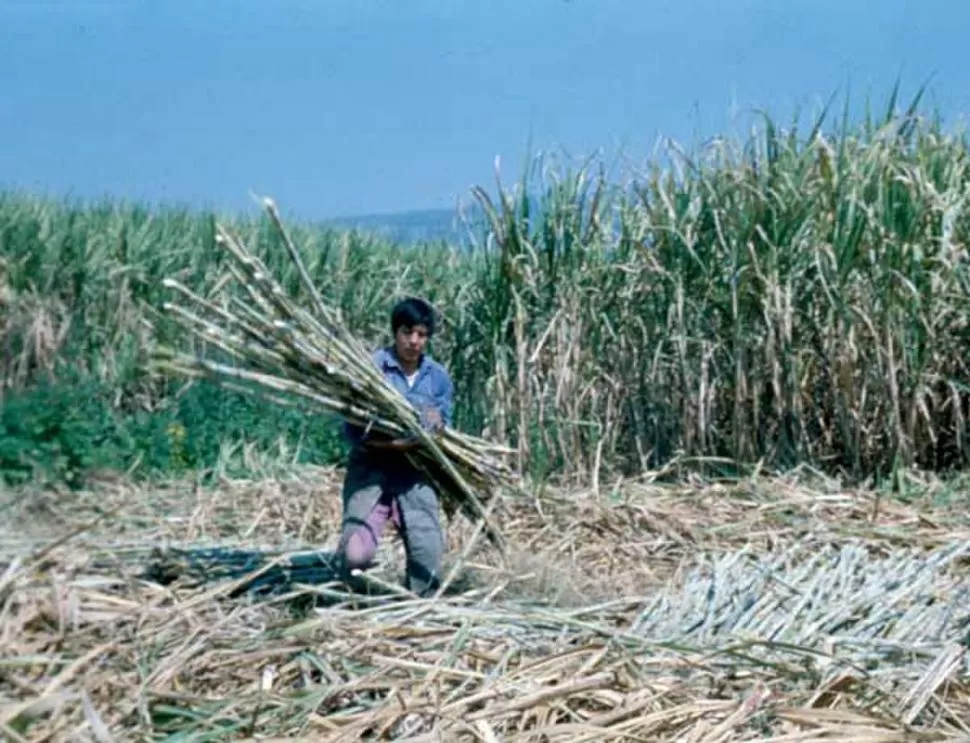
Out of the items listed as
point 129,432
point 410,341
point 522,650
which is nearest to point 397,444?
point 410,341

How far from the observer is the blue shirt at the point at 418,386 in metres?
5.62

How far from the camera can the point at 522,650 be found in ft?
A: 15.5

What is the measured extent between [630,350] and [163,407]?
3.18 metres

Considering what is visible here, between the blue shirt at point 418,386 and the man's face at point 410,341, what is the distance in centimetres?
Result: 5

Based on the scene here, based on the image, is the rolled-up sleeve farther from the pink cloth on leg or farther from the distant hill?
the distant hill

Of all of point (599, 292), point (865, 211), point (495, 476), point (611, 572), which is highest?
point (865, 211)

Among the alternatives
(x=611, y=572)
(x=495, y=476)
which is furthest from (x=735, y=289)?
(x=495, y=476)

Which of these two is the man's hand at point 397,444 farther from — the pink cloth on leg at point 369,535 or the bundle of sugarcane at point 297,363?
the pink cloth on leg at point 369,535

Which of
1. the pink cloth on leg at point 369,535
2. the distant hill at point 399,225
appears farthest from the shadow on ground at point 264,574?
the distant hill at point 399,225

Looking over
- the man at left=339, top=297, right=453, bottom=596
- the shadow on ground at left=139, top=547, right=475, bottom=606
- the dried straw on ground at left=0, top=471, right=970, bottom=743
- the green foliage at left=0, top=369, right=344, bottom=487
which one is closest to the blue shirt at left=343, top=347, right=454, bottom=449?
the man at left=339, top=297, right=453, bottom=596

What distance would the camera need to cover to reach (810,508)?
741 cm

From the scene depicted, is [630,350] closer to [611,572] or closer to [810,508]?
[810,508]

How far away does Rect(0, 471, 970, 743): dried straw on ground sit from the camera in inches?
164

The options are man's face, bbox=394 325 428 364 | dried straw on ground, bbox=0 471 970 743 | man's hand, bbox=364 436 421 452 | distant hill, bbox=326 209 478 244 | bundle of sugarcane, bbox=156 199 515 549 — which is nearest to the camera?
dried straw on ground, bbox=0 471 970 743
